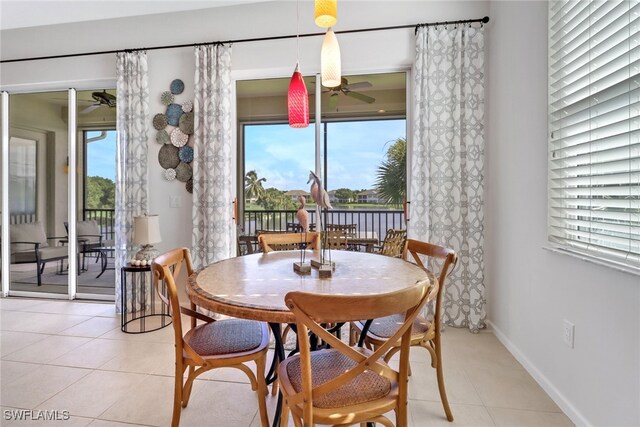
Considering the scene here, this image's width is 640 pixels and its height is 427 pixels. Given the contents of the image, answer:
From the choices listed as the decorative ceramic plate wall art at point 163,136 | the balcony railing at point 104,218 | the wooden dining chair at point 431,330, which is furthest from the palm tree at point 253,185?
Result: the wooden dining chair at point 431,330

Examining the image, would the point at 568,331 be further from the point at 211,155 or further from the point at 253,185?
the point at 253,185

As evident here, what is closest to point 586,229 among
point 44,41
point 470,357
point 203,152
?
point 470,357

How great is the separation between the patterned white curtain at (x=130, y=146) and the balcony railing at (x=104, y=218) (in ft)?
2.16

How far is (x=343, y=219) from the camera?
5.89 metres

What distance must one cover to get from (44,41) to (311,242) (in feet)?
13.0

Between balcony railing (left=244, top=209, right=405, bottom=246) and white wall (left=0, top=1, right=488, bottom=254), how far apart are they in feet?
3.22

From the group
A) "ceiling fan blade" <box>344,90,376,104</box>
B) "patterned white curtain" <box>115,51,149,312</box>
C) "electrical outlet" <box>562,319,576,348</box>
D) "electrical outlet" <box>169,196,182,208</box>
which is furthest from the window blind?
"patterned white curtain" <box>115,51,149,312</box>

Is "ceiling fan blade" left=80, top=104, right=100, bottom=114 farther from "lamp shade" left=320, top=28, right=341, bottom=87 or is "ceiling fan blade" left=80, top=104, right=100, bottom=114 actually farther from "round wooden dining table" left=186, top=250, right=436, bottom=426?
"lamp shade" left=320, top=28, right=341, bottom=87

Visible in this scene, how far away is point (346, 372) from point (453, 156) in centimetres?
246

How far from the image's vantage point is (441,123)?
3.02 metres

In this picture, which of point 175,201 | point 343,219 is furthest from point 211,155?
point 343,219

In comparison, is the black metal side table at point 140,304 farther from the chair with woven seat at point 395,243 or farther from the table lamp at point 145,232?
the chair with woven seat at point 395,243

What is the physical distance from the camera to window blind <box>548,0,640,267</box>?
1.41m

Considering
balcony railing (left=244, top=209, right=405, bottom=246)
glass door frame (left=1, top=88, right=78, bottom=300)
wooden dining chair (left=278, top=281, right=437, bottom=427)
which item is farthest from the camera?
balcony railing (left=244, top=209, right=405, bottom=246)
